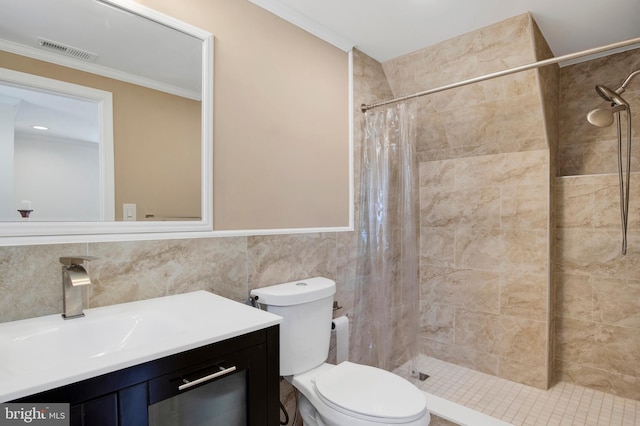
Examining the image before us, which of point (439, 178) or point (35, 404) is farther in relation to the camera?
point (439, 178)

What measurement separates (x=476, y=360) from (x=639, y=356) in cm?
97

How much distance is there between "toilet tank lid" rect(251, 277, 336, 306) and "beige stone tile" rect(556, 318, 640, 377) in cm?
187

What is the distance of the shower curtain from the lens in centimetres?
228

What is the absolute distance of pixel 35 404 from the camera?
709 millimetres

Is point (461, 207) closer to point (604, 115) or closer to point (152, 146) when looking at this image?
point (604, 115)

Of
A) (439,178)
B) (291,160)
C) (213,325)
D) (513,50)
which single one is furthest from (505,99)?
(213,325)

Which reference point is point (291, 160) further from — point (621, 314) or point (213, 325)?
point (621, 314)

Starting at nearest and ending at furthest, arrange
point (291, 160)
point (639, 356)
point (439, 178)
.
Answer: point (291, 160), point (639, 356), point (439, 178)

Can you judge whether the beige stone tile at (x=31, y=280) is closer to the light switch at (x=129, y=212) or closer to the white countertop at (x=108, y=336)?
the white countertop at (x=108, y=336)

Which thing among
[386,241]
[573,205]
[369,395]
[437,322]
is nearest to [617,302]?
[573,205]

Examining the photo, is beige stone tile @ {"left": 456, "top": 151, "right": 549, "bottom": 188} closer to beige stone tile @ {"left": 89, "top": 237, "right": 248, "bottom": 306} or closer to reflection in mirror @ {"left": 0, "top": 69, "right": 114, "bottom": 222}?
beige stone tile @ {"left": 89, "top": 237, "right": 248, "bottom": 306}

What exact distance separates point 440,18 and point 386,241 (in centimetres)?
137

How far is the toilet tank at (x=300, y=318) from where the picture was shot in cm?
162

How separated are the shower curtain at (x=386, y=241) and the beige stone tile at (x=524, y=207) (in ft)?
2.34
